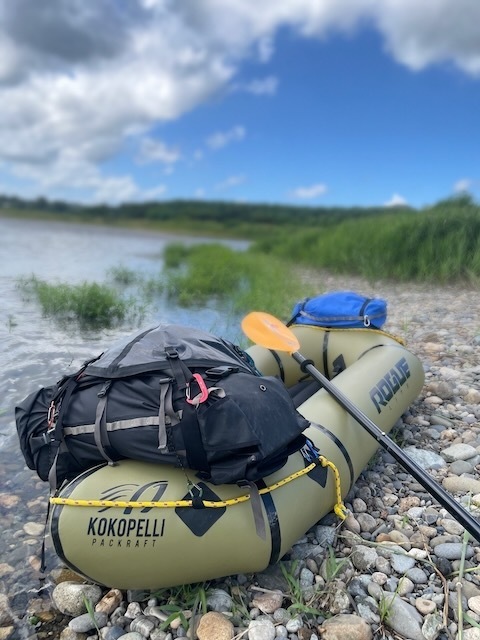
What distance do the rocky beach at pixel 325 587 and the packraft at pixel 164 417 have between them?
468mm

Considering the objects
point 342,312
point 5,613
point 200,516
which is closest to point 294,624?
point 200,516

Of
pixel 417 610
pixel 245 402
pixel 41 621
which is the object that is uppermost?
pixel 245 402

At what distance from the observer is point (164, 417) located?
6.45ft

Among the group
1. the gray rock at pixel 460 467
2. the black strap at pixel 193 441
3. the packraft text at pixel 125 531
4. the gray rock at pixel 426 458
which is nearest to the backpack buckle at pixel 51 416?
the packraft text at pixel 125 531

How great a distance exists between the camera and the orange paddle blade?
3301mm

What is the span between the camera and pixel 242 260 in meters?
12.9

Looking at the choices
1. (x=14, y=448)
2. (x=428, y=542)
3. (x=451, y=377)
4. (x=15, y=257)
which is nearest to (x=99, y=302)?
(x=14, y=448)

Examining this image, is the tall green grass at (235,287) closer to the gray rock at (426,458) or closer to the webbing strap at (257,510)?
the gray rock at (426,458)

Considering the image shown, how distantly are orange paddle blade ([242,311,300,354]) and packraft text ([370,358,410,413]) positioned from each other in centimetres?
55

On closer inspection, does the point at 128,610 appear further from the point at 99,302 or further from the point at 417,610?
the point at 99,302

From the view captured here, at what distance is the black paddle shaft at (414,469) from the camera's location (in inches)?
80.3

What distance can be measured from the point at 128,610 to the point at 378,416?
1659 mm

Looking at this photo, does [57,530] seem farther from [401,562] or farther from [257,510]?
[401,562]

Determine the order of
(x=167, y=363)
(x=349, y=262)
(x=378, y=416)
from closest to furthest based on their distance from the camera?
(x=167, y=363), (x=378, y=416), (x=349, y=262)
